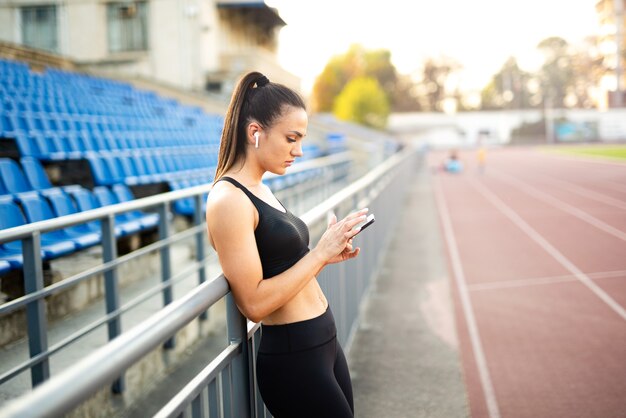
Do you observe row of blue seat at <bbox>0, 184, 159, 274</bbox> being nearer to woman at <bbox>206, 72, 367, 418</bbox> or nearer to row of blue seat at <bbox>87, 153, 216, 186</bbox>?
row of blue seat at <bbox>87, 153, 216, 186</bbox>

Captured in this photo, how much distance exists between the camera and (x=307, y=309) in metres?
2.14

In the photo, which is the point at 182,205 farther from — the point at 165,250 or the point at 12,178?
the point at 165,250

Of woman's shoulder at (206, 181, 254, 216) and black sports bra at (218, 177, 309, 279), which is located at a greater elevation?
woman's shoulder at (206, 181, 254, 216)

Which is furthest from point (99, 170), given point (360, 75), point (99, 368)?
point (360, 75)

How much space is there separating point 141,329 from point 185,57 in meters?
25.7

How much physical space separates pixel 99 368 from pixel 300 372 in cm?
100

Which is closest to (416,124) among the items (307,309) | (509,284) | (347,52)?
(347,52)

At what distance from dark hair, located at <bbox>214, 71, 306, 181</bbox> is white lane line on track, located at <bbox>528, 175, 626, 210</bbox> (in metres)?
11.1

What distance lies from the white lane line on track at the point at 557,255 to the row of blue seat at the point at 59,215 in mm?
4565

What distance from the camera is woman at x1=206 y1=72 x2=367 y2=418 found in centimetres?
194

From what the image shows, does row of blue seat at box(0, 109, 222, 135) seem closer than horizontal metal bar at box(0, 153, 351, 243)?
No

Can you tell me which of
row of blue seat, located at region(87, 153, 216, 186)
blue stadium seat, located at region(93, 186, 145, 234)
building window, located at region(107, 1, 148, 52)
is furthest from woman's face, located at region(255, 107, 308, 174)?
building window, located at region(107, 1, 148, 52)

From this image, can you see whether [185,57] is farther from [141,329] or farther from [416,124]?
[416,124]

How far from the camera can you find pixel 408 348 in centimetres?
501
